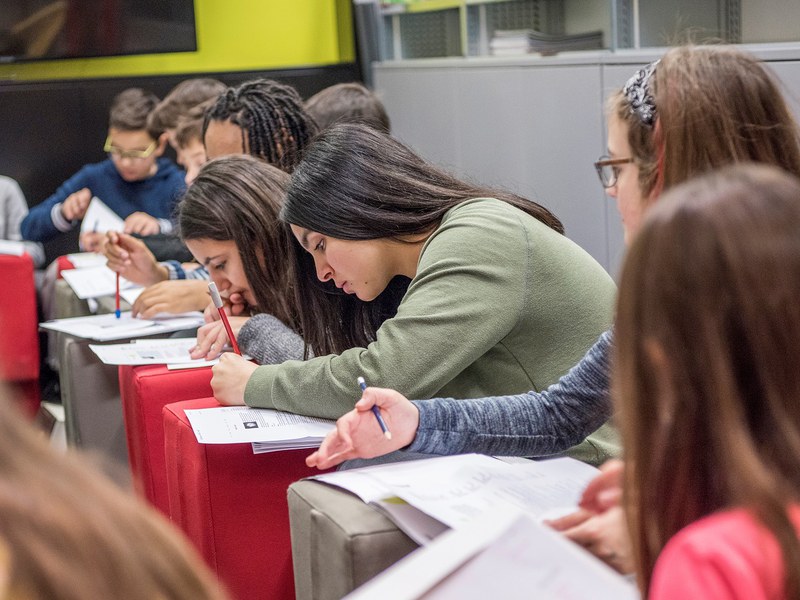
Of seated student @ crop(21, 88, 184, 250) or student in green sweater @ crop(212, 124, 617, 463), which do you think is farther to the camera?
seated student @ crop(21, 88, 184, 250)

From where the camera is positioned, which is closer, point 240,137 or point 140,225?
point 240,137

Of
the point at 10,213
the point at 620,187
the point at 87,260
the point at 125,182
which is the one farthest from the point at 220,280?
the point at 10,213

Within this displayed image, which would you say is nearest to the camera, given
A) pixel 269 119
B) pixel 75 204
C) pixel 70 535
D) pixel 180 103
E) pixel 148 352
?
pixel 70 535

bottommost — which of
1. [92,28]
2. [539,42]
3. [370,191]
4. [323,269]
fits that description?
[323,269]

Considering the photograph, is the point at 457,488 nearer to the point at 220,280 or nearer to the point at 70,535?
the point at 70,535

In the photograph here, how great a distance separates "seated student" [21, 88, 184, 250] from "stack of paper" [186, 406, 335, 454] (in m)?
2.30

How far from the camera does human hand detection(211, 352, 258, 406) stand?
68.1 inches

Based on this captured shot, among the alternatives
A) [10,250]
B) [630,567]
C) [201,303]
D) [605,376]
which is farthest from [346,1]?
[630,567]

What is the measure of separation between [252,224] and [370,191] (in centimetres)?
52

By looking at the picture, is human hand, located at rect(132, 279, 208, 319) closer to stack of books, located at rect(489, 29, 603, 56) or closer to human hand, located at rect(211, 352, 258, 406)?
human hand, located at rect(211, 352, 258, 406)


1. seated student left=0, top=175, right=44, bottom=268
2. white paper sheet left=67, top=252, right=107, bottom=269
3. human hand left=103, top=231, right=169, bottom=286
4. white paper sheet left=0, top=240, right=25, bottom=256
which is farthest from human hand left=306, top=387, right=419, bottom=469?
seated student left=0, top=175, right=44, bottom=268

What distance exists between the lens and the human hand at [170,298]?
2520mm

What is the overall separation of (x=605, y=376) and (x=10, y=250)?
8.97 feet

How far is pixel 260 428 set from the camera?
1584mm
